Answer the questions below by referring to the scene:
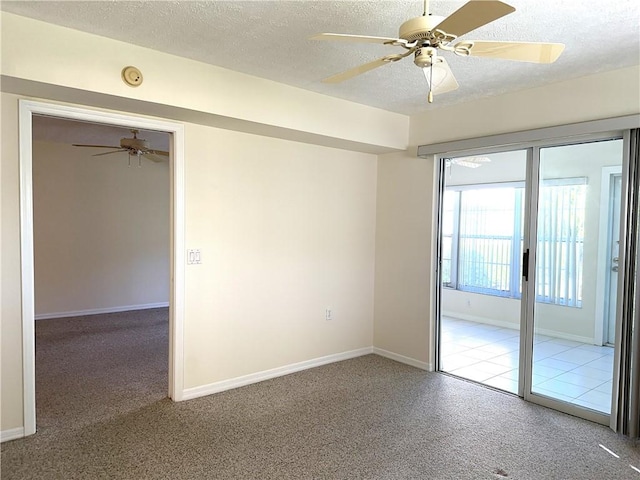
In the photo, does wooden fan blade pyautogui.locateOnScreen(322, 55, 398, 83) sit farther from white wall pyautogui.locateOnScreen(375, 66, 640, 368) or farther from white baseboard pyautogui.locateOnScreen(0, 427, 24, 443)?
white baseboard pyautogui.locateOnScreen(0, 427, 24, 443)

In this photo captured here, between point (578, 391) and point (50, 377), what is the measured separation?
4505 millimetres

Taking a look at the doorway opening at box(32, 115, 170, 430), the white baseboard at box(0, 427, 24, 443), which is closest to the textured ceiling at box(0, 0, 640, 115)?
the white baseboard at box(0, 427, 24, 443)

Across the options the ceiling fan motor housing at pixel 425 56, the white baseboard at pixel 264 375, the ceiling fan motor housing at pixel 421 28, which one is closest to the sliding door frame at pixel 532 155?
the white baseboard at pixel 264 375

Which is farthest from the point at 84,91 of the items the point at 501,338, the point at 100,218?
the point at 501,338

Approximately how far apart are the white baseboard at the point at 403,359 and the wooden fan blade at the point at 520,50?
3.10m

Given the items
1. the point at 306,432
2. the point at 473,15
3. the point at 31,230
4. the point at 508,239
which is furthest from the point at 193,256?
the point at 508,239

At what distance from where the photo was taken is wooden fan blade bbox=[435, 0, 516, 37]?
58.5 inches

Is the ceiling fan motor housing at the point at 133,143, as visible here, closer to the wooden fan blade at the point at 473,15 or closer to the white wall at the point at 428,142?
the white wall at the point at 428,142

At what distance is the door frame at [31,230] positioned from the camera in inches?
108

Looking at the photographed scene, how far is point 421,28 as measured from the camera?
1807 millimetres

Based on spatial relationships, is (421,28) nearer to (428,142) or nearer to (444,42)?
(444,42)

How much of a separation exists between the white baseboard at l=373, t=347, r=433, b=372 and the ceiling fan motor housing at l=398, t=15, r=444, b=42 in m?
3.28

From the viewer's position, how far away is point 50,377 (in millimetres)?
3902

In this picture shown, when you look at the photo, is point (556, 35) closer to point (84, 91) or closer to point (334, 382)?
point (84, 91)
